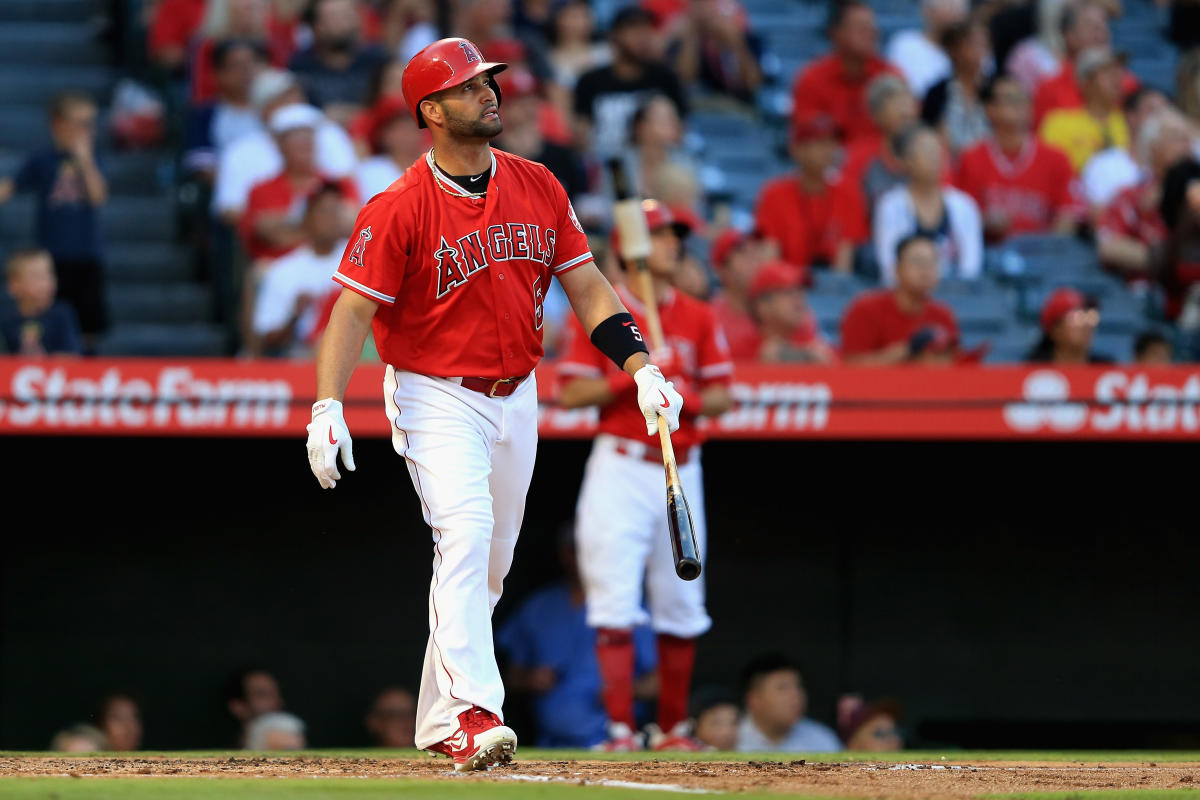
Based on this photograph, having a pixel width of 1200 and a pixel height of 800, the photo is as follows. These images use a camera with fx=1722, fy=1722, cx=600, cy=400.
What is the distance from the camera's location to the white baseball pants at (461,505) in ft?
14.5

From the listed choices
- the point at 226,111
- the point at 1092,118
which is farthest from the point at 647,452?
the point at 1092,118

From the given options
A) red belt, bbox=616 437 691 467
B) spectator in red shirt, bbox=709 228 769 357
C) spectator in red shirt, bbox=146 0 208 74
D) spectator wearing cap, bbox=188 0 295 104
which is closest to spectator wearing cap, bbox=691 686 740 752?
red belt, bbox=616 437 691 467

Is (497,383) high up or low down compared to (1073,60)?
down

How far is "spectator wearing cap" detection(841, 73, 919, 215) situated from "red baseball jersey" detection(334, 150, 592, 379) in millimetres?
4572

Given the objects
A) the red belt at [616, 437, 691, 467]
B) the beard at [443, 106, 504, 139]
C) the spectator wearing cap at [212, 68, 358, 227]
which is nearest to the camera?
the beard at [443, 106, 504, 139]

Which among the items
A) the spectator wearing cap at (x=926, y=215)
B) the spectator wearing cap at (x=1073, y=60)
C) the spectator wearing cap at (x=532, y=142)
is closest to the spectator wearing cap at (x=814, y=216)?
the spectator wearing cap at (x=926, y=215)

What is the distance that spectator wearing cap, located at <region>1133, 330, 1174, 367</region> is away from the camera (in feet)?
25.7

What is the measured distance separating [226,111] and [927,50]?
13.9 ft

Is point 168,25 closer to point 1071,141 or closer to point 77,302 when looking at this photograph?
point 77,302

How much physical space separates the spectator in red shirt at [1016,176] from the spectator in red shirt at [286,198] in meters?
3.50

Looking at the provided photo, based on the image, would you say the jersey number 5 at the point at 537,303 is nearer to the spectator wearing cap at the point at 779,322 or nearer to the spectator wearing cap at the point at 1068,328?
the spectator wearing cap at the point at 779,322

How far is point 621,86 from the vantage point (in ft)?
Answer: 30.5

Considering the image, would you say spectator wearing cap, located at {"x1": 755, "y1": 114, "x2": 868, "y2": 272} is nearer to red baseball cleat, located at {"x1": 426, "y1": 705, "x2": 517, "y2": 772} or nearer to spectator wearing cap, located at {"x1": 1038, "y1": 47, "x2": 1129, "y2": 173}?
spectator wearing cap, located at {"x1": 1038, "y1": 47, "x2": 1129, "y2": 173}

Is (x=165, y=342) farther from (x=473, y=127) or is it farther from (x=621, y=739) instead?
(x=473, y=127)
